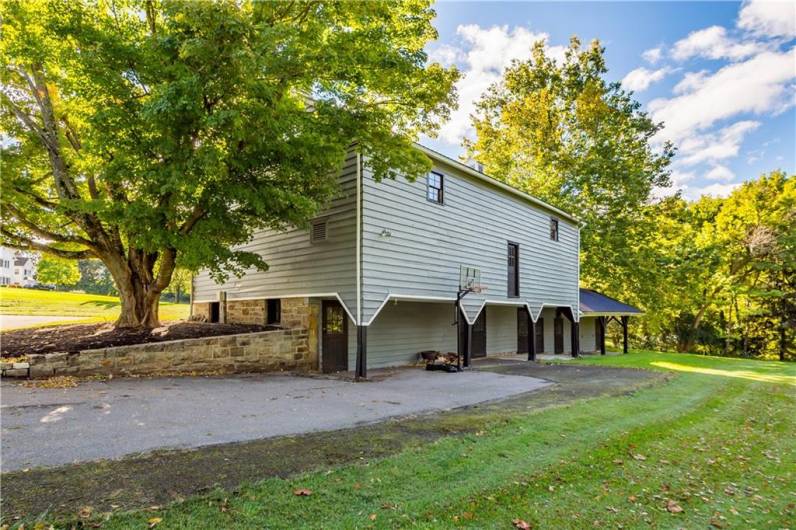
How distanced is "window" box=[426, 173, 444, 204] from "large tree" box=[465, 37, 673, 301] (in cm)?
1364

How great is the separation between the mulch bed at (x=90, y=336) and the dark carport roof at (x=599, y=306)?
1534 centimetres

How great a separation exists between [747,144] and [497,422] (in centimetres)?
2444

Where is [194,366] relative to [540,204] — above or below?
below

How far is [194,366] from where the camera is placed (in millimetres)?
9453

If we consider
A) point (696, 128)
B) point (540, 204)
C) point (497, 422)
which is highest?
point (696, 128)

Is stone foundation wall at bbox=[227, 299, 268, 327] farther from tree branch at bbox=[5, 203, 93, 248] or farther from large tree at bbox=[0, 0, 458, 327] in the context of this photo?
tree branch at bbox=[5, 203, 93, 248]

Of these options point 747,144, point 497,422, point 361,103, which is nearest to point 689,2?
point 361,103

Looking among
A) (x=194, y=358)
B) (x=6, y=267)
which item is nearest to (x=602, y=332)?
(x=194, y=358)

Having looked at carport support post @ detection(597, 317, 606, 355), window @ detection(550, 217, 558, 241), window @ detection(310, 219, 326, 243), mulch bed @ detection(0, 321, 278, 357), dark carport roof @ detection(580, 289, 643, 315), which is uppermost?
window @ detection(550, 217, 558, 241)

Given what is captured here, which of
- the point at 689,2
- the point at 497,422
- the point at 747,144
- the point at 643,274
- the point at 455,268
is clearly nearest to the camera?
the point at 497,422

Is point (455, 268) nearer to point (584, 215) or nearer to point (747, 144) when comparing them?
point (584, 215)

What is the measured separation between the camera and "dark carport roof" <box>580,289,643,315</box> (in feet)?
66.8

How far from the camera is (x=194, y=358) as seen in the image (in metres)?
9.48

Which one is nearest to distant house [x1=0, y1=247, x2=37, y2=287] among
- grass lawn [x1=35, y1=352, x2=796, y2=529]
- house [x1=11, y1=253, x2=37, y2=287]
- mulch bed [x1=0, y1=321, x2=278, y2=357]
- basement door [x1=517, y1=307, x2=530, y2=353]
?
house [x1=11, y1=253, x2=37, y2=287]
